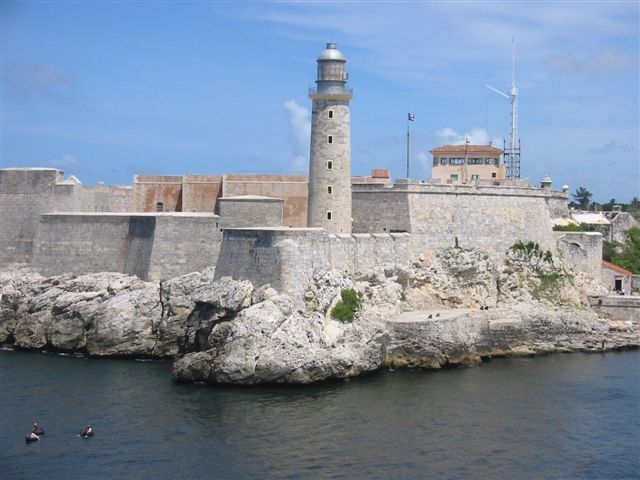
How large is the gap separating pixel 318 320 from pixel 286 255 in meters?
2.43

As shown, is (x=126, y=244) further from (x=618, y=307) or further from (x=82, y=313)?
(x=618, y=307)

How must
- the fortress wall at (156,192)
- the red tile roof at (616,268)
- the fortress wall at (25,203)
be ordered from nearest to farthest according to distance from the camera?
the fortress wall at (25,203) < the fortress wall at (156,192) < the red tile roof at (616,268)

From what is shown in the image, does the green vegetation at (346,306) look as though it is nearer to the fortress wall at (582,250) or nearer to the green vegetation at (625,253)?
the fortress wall at (582,250)

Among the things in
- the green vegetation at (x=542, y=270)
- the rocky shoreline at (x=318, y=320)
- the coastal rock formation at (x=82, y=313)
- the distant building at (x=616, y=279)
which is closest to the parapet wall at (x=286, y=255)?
the rocky shoreline at (x=318, y=320)

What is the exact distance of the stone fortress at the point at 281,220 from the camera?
109ft

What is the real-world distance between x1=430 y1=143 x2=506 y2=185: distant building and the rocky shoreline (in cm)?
1051

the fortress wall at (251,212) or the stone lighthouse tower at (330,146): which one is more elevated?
the stone lighthouse tower at (330,146)

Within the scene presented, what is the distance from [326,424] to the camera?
2547cm

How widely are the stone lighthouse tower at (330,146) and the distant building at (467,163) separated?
45.9 feet

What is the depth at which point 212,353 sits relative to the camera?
29.8 meters

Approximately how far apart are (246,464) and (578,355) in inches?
679

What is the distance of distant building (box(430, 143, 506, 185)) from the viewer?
163 ft

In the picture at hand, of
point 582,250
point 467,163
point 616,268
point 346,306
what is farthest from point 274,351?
point 467,163

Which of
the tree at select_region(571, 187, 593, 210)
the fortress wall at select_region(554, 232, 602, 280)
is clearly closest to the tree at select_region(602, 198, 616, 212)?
the tree at select_region(571, 187, 593, 210)
